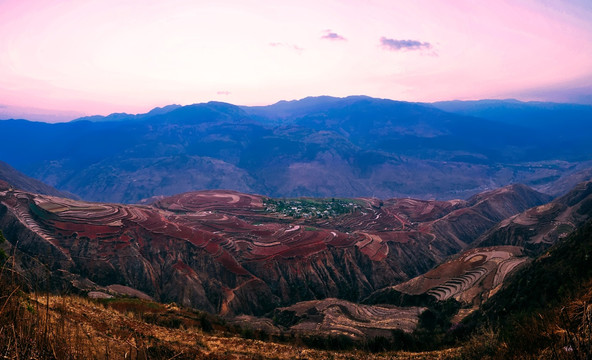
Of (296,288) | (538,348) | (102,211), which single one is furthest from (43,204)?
(538,348)

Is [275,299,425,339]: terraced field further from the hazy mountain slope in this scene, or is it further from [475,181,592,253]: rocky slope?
the hazy mountain slope

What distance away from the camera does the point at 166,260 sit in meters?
56.6

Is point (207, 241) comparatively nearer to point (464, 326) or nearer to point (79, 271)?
point (79, 271)

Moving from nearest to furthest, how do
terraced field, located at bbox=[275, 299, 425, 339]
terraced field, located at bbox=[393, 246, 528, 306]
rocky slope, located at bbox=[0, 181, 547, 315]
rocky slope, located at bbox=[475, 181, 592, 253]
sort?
1. terraced field, located at bbox=[275, 299, 425, 339]
2. terraced field, located at bbox=[393, 246, 528, 306]
3. rocky slope, located at bbox=[0, 181, 547, 315]
4. rocky slope, located at bbox=[475, 181, 592, 253]

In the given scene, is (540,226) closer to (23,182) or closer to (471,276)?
(471,276)

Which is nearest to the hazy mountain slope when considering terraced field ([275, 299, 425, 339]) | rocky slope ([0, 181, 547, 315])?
rocky slope ([0, 181, 547, 315])

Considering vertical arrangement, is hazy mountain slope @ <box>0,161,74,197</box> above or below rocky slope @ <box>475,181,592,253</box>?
above

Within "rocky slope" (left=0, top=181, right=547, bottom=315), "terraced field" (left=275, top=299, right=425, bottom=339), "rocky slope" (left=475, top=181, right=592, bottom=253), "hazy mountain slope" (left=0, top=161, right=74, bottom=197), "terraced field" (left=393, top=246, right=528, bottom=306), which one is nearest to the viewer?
"terraced field" (left=275, top=299, right=425, bottom=339)

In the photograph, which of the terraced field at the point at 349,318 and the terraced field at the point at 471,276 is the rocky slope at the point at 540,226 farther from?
the terraced field at the point at 349,318

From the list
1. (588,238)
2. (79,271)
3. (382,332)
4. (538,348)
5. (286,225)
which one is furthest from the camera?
(286,225)

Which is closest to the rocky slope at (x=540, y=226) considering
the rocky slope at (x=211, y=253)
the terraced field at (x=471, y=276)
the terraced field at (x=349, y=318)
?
the rocky slope at (x=211, y=253)

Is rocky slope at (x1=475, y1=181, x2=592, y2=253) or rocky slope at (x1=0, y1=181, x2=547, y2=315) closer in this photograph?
rocky slope at (x1=0, y1=181, x2=547, y2=315)

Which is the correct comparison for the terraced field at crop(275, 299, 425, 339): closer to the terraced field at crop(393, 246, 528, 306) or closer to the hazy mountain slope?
the terraced field at crop(393, 246, 528, 306)

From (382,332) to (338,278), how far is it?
27.5 metres
